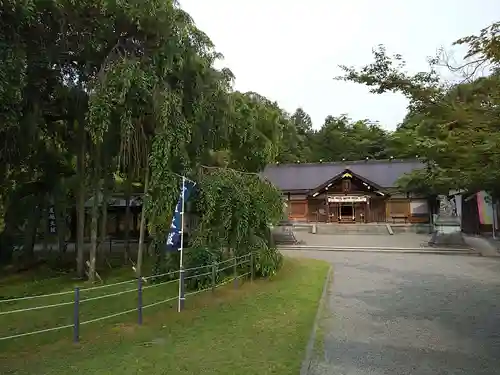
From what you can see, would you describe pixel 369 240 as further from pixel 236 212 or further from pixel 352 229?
pixel 236 212

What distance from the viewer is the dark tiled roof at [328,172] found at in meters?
38.3

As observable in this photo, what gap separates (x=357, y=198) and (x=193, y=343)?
30.5m

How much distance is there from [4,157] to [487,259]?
57.4ft

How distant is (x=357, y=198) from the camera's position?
34.7 metres

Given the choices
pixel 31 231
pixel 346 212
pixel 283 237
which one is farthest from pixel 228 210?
pixel 346 212

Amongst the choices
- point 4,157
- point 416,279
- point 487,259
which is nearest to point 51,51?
point 4,157

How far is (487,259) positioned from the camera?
16.9 metres

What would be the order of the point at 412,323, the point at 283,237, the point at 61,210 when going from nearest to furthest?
the point at 412,323, the point at 61,210, the point at 283,237

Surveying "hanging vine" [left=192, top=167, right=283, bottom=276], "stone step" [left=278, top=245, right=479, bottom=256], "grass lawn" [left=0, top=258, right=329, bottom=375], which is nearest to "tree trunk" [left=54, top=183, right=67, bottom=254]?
"hanging vine" [left=192, top=167, right=283, bottom=276]

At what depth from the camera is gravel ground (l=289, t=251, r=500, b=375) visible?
5.22 metres

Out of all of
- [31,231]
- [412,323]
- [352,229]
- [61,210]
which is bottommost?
[412,323]

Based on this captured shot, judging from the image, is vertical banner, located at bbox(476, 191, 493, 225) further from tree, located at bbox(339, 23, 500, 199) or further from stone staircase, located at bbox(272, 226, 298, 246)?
tree, located at bbox(339, 23, 500, 199)

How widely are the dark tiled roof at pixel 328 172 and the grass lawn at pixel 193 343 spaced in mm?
29871

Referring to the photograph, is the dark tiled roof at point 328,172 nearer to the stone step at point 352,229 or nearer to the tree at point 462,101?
the stone step at point 352,229
